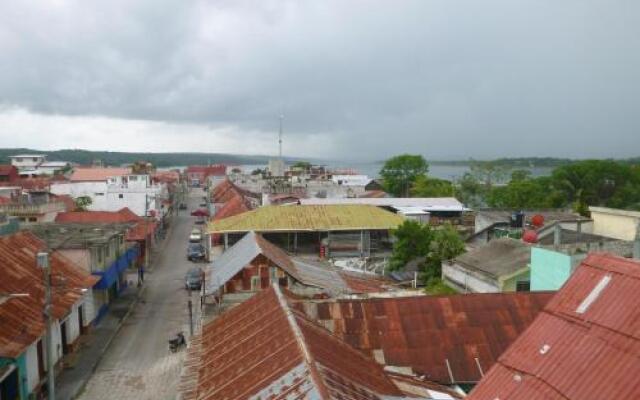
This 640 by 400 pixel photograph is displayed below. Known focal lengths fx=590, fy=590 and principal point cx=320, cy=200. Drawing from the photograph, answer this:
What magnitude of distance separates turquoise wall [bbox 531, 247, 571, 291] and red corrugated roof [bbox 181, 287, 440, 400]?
10.5m

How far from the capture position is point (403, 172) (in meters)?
88.6

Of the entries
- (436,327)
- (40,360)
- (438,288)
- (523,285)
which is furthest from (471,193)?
(40,360)

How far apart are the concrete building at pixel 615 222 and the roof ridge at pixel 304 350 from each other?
85.3 ft

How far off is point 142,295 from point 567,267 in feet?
77.8

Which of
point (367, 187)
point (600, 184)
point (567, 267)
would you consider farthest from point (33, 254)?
point (367, 187)

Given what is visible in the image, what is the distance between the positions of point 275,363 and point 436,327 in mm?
8136

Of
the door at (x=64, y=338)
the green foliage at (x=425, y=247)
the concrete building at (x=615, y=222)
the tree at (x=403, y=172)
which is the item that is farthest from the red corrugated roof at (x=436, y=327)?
the tree at (x=403, y=172)

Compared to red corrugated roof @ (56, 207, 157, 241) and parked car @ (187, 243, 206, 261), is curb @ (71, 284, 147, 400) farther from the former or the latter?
parked car @ (187, 243, 206, 261)

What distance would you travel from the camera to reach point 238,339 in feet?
47.5

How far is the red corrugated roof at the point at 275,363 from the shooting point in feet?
33.1

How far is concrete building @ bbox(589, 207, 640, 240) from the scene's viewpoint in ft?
112

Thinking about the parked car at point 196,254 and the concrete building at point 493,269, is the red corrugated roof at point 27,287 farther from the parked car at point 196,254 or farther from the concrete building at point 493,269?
the parked car at point 196,254

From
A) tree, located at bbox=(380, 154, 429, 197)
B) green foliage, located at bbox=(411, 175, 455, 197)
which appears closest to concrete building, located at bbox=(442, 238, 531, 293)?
green foliage, located at bbox=(411, 175, 455, 197)

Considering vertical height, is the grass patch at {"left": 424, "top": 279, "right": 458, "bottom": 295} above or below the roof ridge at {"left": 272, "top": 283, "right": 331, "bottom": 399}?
below
